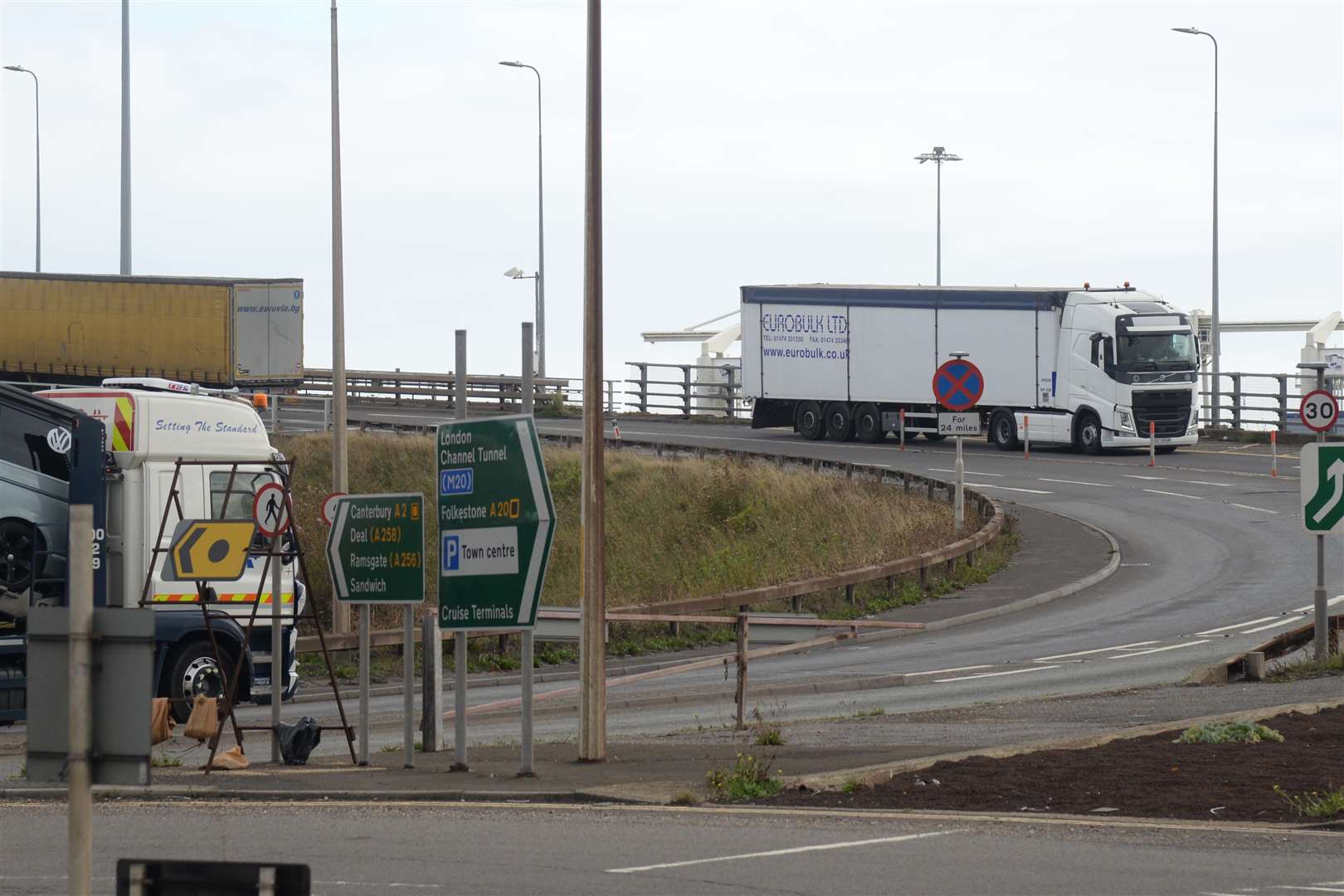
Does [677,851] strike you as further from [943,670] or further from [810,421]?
[810,421]

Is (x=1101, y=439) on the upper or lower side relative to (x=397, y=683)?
upper

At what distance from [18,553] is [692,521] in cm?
2077

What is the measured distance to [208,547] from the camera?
1353 centimetres

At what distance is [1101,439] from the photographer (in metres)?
43.1

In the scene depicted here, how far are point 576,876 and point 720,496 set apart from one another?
2743 cm

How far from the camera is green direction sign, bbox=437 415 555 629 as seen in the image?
1191cm

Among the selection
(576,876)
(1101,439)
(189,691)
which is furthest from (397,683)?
(1101,439)

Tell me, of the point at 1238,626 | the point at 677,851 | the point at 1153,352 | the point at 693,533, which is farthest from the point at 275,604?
the point at 1153,352

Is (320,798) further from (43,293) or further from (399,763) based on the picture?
(43,293)

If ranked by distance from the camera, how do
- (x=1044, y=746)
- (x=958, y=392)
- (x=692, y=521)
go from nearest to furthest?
1. (x=1044, y=746)
2. (x=958, y=392)
3. (x=692, y=521)

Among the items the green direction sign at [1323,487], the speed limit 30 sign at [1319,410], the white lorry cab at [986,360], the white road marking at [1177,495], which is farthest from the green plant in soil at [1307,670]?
the white lorry cab at [986,360]

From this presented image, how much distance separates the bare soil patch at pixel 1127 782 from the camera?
1013cm

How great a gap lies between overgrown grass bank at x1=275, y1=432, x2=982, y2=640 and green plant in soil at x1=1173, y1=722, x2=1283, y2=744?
13.1 m

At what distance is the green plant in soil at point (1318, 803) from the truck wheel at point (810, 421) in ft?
126
